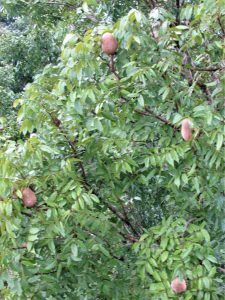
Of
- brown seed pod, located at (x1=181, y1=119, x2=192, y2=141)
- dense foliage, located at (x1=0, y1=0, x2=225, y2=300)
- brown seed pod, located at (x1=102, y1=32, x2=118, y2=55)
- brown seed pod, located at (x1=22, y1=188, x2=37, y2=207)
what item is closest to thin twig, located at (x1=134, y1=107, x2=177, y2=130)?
dense foliage, located at (x1=0, y1=0, x2=225, y2=300)

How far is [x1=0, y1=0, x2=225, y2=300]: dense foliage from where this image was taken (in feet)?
5.03

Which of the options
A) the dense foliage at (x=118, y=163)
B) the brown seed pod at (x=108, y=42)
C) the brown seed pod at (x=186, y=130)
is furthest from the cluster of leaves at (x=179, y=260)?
the brown seed pod at (x=108, y=42)

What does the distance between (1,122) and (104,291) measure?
696 millimetres

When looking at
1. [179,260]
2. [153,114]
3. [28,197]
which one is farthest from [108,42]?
[179,260]

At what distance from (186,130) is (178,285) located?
0.48 metres

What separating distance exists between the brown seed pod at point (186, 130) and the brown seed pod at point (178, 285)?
440 mm

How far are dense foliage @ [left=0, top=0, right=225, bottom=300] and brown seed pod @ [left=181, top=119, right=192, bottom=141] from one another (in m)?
0.02

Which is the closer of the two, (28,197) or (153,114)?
(28,197)

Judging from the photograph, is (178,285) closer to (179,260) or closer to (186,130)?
(179,260)

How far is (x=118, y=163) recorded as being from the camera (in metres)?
1.63

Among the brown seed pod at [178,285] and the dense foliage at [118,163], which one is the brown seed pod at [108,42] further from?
the brown seed pod at [178,285]

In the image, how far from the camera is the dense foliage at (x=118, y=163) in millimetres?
1533

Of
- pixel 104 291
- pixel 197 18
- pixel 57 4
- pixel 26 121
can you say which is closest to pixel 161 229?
pixel 104 291

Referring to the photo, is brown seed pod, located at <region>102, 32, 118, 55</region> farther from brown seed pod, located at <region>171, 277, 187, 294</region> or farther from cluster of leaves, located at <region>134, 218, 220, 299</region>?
brown seed pod, located at <region>171, 277, 187, 294</region>
